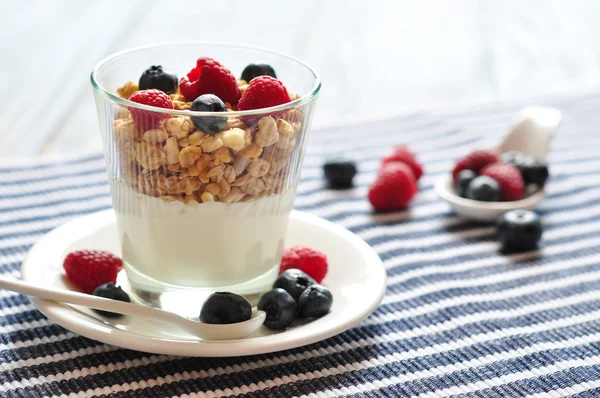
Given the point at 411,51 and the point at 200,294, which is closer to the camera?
the point at 200,294

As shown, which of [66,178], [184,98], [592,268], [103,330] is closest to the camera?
[103,330]

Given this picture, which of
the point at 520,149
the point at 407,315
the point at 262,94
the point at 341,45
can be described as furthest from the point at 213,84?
the point at 341,45

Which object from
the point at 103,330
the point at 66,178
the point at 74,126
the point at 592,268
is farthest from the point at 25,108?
the point at 592,268

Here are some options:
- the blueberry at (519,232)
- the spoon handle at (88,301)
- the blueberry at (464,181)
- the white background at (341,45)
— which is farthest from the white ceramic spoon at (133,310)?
the white background at (341,45)

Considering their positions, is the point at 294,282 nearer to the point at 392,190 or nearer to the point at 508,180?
the point at 392,190

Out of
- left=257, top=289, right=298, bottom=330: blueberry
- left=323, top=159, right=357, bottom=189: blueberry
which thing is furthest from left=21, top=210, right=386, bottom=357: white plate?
left=323, top=159, right=357, bottom=189: blueberry

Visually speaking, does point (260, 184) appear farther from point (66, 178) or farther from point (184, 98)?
point (66, 178)

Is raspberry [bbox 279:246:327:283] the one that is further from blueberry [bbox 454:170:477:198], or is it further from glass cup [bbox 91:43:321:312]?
blueberry [bbox 454:170:477:198]
